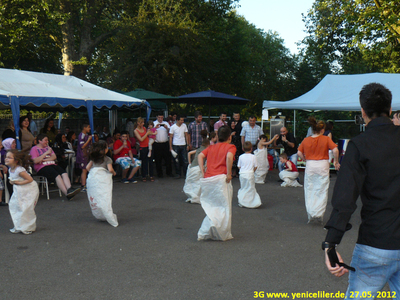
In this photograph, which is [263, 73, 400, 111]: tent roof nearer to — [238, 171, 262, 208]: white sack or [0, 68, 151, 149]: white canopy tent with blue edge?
[0, 68, 151, 149]: white canopy tent with blue edge

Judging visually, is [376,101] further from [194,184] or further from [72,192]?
[72,192]

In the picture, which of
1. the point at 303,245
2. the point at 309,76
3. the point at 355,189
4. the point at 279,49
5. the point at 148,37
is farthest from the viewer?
the point at 279,49

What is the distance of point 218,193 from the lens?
603cm

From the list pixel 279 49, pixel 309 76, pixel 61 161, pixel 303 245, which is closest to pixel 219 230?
pixel 303 245

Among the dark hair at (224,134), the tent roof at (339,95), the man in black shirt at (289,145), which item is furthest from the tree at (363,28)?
the dark hair at (224,134)

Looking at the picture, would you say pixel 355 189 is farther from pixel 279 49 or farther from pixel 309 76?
pixel 279 49

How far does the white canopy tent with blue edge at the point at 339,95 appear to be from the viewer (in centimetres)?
1330

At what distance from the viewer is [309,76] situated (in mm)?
33125

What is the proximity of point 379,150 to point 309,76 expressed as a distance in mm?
32340

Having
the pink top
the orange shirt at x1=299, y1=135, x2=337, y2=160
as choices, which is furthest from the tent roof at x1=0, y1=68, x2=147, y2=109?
the orange shirt at x1=299, y1=135, x2=337, y2=160

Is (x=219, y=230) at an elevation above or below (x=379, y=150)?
below

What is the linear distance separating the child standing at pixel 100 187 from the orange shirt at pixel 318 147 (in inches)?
133

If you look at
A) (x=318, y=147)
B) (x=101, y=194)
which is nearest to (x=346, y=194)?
(x=318, y=147)

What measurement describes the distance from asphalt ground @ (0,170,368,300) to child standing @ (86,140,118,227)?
0.61 ft
